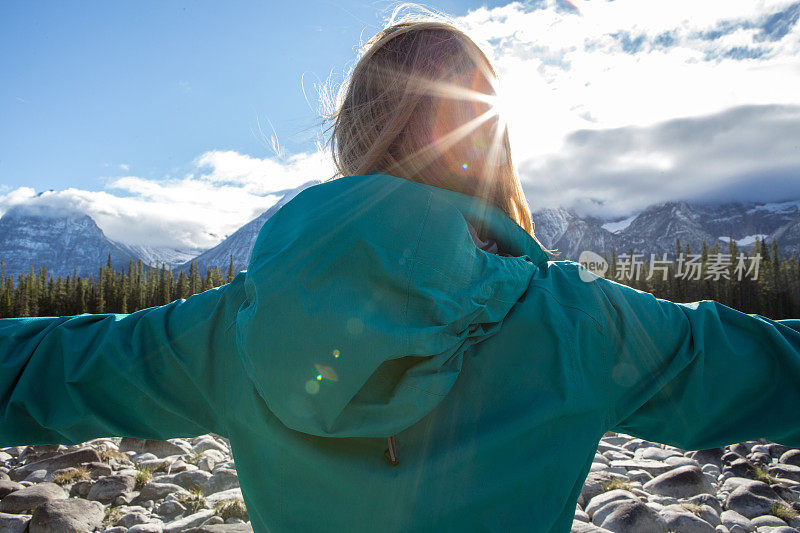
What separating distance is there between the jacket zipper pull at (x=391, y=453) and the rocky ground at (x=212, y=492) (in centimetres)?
347

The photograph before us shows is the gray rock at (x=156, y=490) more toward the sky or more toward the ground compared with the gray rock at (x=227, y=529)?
more toward the ground

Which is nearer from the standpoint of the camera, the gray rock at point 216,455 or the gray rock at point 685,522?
the gray rock at point 685,522

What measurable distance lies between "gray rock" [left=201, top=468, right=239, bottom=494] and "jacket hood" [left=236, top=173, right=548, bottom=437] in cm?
495

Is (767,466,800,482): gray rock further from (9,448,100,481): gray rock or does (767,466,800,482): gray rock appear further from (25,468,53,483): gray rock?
(25,468,53,483): gray rock

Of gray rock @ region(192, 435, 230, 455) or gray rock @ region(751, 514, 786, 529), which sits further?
gray rock @ region(192, 435, 230, 455)


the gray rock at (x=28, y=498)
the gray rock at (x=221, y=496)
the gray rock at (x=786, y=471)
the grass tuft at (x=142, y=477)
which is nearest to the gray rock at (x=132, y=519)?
the gray rock at (x=221, y=496)

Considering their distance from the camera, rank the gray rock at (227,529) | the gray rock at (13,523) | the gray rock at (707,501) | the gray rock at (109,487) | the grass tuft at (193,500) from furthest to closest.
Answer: the gray rock at (707,501) < the gray rock at (109,487) < the grass tuft at (193,500) < the gray rock at (13,523) < the gray rock at (227,529)

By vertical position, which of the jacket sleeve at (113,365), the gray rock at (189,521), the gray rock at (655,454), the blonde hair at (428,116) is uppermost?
the blonde hair at (428,116)

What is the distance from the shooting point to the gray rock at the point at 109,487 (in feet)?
15.7

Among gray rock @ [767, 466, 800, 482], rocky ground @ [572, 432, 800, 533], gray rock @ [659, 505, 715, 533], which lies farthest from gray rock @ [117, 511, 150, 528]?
gray rock @ [767, 466, 800, 482]

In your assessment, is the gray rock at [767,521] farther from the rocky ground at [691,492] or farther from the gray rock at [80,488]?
the gray rock at [80,488]

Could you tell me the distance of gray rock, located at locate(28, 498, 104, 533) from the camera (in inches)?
155

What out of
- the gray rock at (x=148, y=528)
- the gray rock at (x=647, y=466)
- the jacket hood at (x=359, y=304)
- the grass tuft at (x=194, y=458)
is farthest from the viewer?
the gray rock at (x=647, y=466)

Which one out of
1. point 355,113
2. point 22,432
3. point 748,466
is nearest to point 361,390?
point 355,113
